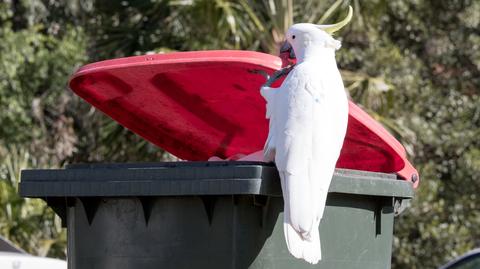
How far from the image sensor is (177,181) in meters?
5.16

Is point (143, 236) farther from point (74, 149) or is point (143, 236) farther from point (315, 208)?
point (74, 149)

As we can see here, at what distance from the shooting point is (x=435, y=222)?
1427 centimetres

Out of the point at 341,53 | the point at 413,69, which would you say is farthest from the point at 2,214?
the point at 413,69

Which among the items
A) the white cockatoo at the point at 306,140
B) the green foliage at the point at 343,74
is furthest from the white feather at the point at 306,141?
the green foliage at the point at 343,74

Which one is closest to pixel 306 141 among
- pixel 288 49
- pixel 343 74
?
pixel 288 49

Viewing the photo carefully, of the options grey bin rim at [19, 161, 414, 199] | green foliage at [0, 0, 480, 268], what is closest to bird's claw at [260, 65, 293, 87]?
grey bin rim at [19, 161, 414, 199]

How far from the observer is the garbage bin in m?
5.10

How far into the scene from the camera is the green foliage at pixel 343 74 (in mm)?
13094

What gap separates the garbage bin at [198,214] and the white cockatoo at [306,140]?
163mm

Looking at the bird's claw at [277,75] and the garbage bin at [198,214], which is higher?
the bird's claw at [277,75]

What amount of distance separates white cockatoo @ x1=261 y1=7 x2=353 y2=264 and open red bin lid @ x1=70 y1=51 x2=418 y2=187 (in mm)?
433

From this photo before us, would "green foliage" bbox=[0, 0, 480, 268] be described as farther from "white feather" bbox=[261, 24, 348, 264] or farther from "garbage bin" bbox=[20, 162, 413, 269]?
"white feather" bbox=[261, 24, 348, 264]

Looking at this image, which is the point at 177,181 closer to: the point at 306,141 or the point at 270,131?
the point at 270,131

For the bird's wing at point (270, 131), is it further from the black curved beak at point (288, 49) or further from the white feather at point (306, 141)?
the black curved beak at point (288, 49)
